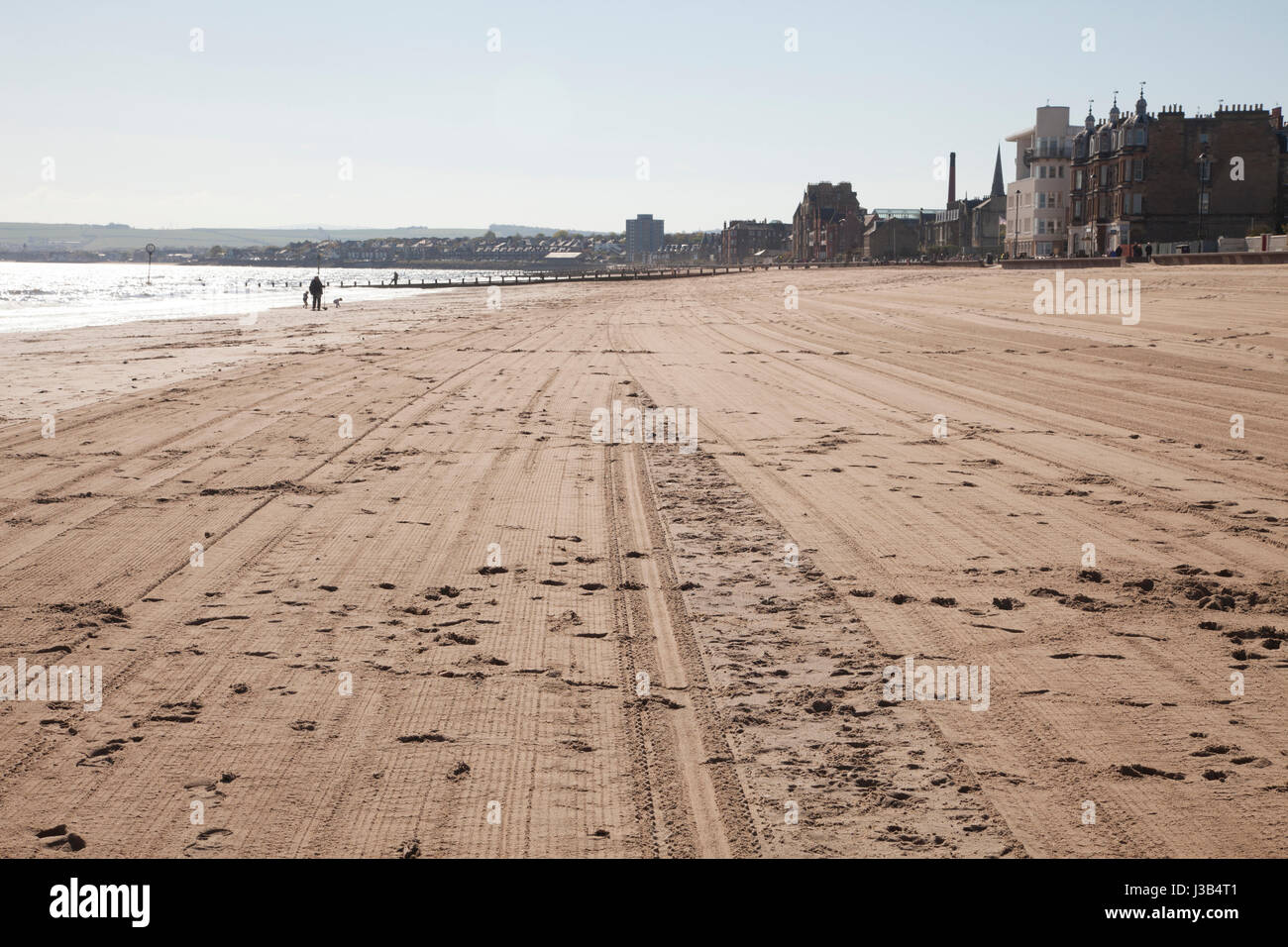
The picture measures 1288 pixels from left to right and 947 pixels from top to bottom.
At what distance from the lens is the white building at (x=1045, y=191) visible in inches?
3568

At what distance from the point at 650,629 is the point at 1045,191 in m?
93.9

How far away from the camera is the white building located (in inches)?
3568

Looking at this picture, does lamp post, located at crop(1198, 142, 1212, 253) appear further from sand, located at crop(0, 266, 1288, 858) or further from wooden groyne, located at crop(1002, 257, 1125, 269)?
sand, located at crop(0, 266, 1288, 858)

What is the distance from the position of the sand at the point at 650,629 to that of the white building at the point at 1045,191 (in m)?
81.8

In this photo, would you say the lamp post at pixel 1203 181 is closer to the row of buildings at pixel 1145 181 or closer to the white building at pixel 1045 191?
the row of buildings at pixel 1145 181

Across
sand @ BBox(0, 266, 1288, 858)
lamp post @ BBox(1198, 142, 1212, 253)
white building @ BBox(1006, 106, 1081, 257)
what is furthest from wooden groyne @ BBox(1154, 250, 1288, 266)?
white building @ BBox(1006, 106, 1081, 257)

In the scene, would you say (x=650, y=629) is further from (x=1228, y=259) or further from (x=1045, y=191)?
(x=1045, y=191)

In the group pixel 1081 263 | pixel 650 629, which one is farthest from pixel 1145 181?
pixel 650 629

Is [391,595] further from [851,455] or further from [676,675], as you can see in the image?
[851,455]

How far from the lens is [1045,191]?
91.1 m

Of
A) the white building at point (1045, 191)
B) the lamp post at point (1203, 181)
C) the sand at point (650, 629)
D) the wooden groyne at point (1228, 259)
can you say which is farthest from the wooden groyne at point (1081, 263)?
the white building at point (1045, 191)

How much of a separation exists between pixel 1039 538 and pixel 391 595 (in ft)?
14.8
